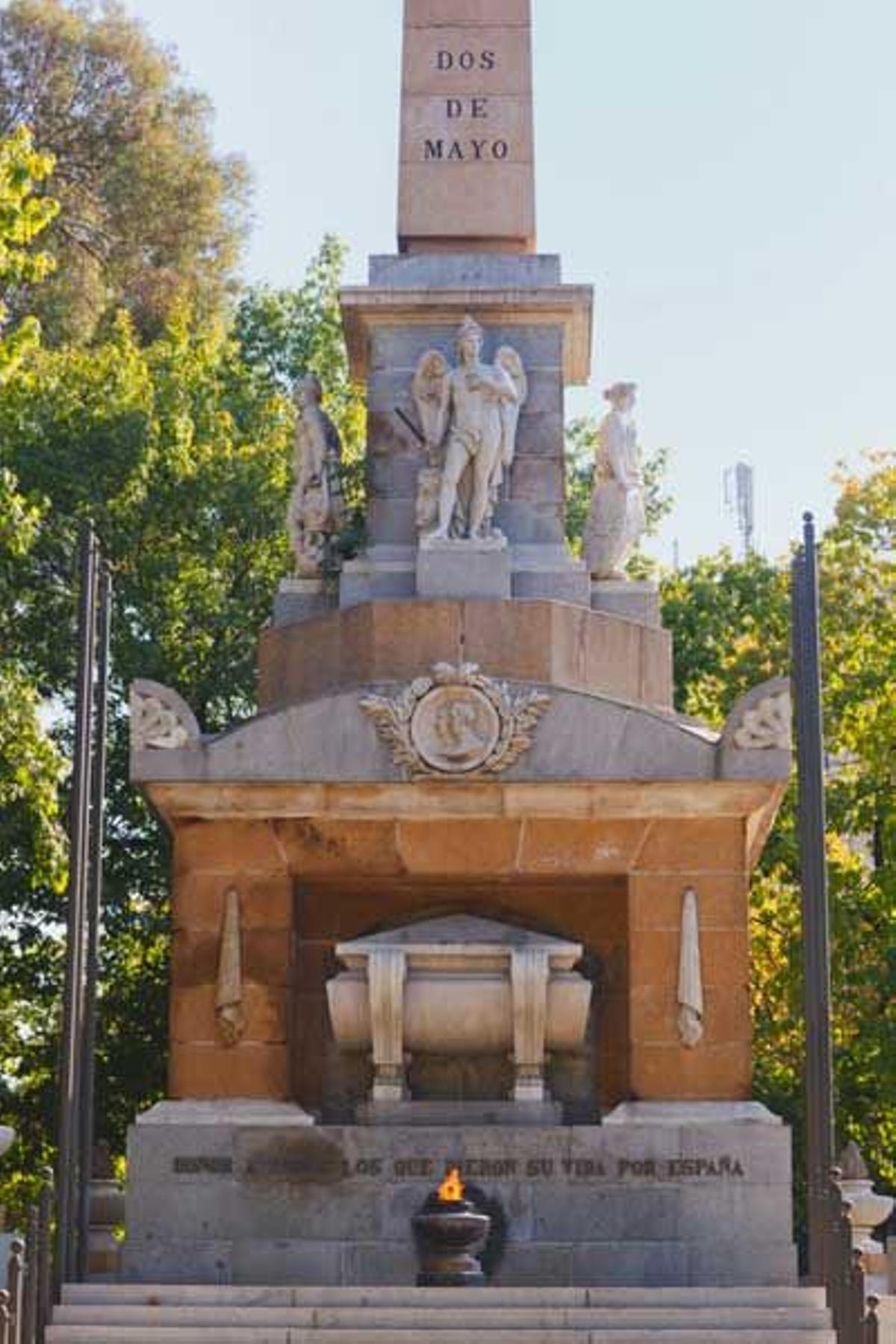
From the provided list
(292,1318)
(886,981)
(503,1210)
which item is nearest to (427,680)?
(503,1210)

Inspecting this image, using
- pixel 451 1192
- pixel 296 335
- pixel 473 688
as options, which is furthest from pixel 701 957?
pixel 296 335

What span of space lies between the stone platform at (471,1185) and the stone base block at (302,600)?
4416 millimetres

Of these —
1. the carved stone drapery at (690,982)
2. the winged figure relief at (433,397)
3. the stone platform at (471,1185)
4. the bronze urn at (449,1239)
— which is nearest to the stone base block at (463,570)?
the winged figure relief at (433,397)

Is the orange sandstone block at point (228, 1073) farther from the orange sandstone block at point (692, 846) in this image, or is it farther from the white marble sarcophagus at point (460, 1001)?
the orange sandstone block at point (692, 846)

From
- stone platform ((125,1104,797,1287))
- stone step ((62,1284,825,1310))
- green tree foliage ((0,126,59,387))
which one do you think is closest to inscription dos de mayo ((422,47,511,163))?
green tree foliage ((0,126,59,387))

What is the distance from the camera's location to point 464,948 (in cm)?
1981

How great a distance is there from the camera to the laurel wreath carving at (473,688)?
2008cm

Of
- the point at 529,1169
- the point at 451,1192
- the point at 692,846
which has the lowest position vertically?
the point at 451,1192

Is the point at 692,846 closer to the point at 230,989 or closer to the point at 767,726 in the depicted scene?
the point at 767,726

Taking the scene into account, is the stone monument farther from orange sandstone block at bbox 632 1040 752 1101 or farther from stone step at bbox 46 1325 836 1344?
stone step at bbox 46 1325 836 1344

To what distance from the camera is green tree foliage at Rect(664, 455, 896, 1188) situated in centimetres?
3247

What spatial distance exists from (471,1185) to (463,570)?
184 inches

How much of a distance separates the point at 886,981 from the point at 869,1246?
8.91 meters

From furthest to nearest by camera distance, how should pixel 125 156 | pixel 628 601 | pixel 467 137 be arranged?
pixel 125 156 < pixel 467 137 < pixel 628 601
